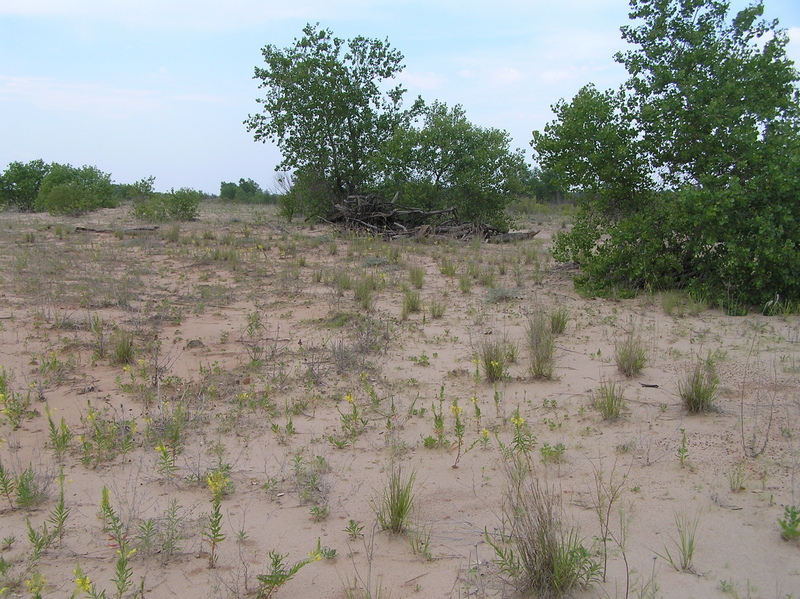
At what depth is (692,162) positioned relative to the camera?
8320 millimetres

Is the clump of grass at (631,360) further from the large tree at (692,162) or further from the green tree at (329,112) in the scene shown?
the green tree at (329,112)

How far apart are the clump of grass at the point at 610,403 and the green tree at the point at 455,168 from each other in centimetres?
1096

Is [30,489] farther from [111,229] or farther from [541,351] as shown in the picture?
[111,229]

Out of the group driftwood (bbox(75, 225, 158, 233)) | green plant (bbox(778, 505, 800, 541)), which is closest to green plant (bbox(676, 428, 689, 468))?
green plant (bbox(778, 505, 800, 541))

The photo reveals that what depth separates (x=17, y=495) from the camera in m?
3.43

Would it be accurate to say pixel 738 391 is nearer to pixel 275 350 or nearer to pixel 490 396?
pixel 490 396

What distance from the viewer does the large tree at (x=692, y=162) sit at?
24.0 ft

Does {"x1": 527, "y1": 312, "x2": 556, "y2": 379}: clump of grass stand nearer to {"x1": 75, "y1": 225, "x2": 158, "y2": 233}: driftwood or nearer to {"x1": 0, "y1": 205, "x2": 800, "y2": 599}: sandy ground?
{"x1": 0, "y1": 205, "x2": 800, "y2": 599}: sandy ground

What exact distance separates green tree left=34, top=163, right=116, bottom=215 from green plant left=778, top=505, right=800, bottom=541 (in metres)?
20.1

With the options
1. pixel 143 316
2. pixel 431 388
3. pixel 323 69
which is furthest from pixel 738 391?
pixel 323 69

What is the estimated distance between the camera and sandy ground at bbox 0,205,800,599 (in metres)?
2.97

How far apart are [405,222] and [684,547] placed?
526 inches

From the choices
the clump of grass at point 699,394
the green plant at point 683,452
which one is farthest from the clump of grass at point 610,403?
the green plant at point 683,452

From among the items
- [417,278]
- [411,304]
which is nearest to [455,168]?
[417,278]
